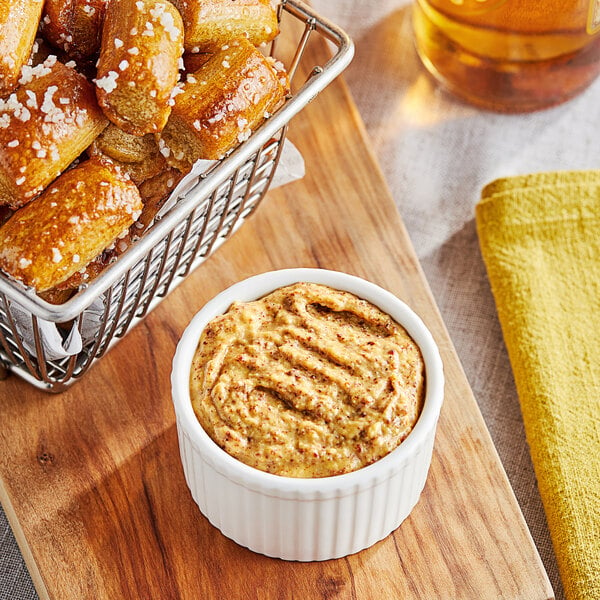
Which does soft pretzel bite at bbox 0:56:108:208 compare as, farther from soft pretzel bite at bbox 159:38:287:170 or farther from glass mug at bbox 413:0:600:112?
→ glass mug at bbox 413:0:600:112

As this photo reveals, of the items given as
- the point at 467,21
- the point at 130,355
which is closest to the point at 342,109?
the point at 467,21

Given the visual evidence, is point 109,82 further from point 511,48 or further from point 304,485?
point 511,48

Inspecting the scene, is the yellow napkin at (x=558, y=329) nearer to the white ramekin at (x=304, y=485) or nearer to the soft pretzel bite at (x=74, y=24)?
the white ramekin at (x=304, y=485)

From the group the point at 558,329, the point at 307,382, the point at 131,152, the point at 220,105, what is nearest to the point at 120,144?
the point at 131,152

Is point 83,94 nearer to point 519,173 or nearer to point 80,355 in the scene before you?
point 80,355

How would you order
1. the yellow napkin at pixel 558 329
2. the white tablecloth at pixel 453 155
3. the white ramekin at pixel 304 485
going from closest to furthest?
1. the white ramekin at pixel 304 485
2. the yellow napkin at pixel 558 329
3. the white tablecloth at pixel 453 155

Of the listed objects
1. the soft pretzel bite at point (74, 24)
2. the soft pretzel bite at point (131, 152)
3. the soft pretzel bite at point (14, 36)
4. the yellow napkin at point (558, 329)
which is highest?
the soft pretzel bite at point (14, 36)

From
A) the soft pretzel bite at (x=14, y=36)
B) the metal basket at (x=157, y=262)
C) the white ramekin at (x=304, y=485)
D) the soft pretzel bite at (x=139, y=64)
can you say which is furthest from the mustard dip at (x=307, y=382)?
the soft pretzel bite at (x=14, y=36)
